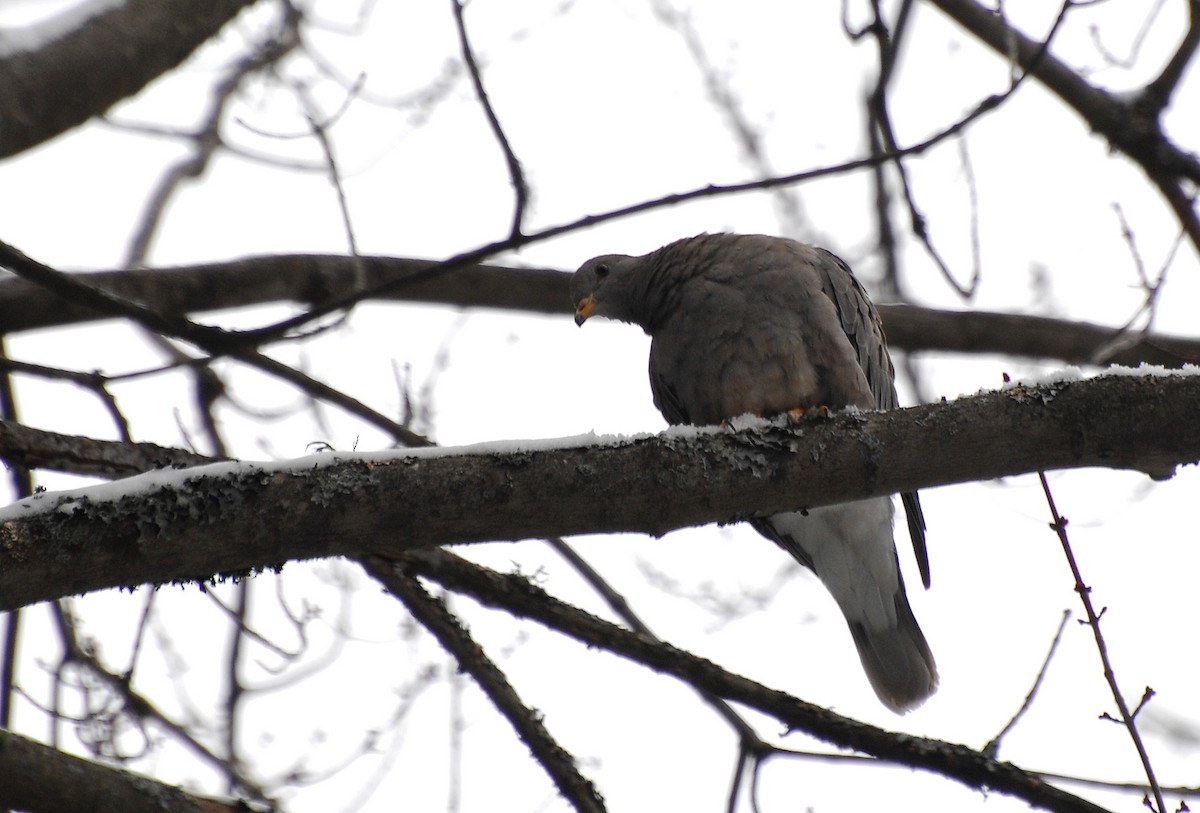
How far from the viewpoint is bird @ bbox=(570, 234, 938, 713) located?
3992 millimetres

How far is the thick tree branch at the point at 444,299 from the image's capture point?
161 inches

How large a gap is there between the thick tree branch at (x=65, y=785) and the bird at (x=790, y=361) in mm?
2362

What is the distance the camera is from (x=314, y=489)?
7.36 feet

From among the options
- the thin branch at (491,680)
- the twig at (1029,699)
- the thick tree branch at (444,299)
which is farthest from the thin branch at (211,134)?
the twig at (1029,699)

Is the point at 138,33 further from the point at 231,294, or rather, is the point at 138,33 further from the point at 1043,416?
the point at 1043,416

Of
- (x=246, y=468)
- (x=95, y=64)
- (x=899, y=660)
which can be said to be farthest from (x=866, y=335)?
(x=95, y=64)

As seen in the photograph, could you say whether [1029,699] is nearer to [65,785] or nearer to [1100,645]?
[1100,645]

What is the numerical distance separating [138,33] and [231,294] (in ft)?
3.31

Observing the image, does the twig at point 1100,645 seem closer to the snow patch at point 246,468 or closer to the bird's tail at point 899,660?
the snow patch at point 246,468

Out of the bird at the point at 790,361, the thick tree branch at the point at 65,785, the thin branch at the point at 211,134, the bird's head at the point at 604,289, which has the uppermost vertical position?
the thin branch at the point at 211,134

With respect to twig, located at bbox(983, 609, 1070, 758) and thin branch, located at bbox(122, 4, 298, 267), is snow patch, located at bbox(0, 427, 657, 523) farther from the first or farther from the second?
thin branch, located at bbox(122, 4, 298, 267)

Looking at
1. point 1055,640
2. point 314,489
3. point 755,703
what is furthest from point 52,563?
point 1055,640

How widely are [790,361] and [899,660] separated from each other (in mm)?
1428

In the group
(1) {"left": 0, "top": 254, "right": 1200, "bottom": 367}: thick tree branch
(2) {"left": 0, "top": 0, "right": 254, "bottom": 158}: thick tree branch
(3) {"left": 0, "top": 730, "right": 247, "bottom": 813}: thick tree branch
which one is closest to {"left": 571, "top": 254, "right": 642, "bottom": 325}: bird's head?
(1) {"left": 0, "top": 254, "right": 1200, "bottom": 367}: thick tree branch
